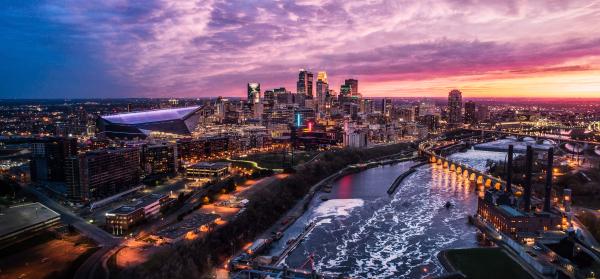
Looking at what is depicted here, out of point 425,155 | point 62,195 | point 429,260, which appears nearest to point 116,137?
point 62,195

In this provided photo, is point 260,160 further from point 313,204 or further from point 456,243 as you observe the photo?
point 456,243

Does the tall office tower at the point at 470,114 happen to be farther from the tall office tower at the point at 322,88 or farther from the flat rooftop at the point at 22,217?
the flat rooftop at the point at 22,217

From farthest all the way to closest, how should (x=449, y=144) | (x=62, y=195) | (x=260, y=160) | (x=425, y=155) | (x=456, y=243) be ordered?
1. (x=449, y=144)
2. (x=425, y=155)
3. (x=260, y=160)
4. (x=62, y=195)
5. (x=456, y=243)

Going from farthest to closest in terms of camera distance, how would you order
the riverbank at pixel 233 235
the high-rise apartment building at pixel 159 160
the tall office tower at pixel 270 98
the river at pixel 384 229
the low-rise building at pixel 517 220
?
the tall office tower at pixel 270 98 < the high-rise apartment building at pixel 159 160 < the low-rise building at pixel 517 220 < the river at pixel 384 229 < the riverbank at pixel 233 235

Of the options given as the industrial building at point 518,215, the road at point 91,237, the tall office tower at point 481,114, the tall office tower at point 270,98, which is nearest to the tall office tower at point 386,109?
the tall office tower at point 481,114

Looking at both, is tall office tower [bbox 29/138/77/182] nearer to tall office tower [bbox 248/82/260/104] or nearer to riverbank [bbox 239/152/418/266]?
riverbank [bbox 239/152/418/266]

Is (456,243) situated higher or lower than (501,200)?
lower

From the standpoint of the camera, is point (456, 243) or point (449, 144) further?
point (449, 144)
